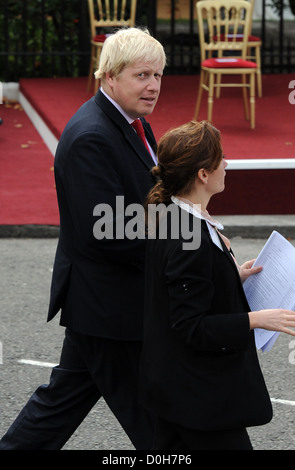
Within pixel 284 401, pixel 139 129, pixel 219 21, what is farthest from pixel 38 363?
pixel 219 21

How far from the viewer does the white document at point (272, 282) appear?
3.20 m

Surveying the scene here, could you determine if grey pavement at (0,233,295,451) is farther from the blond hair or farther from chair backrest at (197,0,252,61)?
chair backrest at (197,0,252,61)

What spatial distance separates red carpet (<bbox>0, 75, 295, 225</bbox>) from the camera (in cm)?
921

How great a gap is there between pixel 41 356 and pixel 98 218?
2426mm

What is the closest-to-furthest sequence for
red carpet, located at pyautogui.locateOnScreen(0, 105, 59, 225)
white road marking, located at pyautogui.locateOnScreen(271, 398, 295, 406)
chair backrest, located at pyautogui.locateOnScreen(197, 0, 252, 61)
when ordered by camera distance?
white road marking, located at pyautogui.locateOnScreen(271, 398, 295, 406), red carpet, located at pyautogui.locateOnScreen(0, 105, 59, 225), chair backrest, located at pyautogui.locateOnScreen(197, 0, 252, 61)

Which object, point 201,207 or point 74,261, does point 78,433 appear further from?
point 201,207

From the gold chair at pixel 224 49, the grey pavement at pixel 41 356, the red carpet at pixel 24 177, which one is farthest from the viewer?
the gold chair at pixel 224 49

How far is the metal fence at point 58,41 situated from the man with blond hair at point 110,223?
10588 mm

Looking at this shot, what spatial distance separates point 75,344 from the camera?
3.81m

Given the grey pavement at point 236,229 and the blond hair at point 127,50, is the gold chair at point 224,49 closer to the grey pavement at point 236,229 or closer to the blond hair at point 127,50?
the grey pavement at point 236,229

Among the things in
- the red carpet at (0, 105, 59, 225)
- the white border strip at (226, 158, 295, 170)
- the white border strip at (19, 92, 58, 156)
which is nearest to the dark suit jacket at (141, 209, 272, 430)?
the red carpet at (0, 105, 59, 225)

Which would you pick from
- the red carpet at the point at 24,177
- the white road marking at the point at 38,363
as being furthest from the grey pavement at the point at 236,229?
the white road marking at the point at 38,363

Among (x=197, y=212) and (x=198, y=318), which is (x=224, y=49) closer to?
(x=197, y=212)

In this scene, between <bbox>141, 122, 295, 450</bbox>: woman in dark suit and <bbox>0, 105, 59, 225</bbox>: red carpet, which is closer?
<bbox>141, 122, 295, 450</bbox>: woman in dark suit
